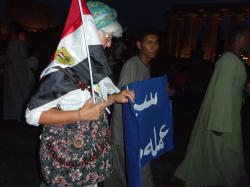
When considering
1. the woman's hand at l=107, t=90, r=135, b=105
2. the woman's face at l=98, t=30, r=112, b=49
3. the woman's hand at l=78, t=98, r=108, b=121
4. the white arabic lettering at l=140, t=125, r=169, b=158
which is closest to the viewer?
the woman's hand at l=78, t=98, r=108, b=121

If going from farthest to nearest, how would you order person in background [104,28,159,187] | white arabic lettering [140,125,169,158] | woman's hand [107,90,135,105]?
1. person in background [104,28,159,187]
2. white arabic lettering [140,125,169,158]
3. woman's hand [107,90,135,105]

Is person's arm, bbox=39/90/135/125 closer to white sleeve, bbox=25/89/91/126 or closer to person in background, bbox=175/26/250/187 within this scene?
white sleeve, bbox=25/89/91/126

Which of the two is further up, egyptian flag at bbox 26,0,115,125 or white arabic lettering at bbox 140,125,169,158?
egyptian flag at bbox 26,0,115,125

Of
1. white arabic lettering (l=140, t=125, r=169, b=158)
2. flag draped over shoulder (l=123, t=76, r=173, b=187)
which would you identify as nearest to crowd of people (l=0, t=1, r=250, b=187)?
flag draped over shoulder (l=123, t=76, r=173, b=187)

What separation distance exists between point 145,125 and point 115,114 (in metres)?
0.47

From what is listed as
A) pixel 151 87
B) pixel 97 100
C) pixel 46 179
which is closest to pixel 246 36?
pixel 151 87

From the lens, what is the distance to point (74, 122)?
2.03 metres

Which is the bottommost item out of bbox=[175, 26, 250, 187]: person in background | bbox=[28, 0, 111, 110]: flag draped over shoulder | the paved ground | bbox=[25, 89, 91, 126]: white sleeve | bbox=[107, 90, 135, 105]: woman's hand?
the paved ground

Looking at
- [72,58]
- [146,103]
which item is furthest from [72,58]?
[146,103]

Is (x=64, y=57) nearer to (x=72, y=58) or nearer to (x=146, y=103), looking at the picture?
(x=72, y=58)

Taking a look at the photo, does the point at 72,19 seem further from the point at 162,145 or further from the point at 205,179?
the point at 205,179

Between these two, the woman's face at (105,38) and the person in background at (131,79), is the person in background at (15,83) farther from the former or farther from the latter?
the woman's face at (105,38)

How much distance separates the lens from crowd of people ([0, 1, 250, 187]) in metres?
1.96

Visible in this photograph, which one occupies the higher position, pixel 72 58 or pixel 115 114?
pixel 72 58
